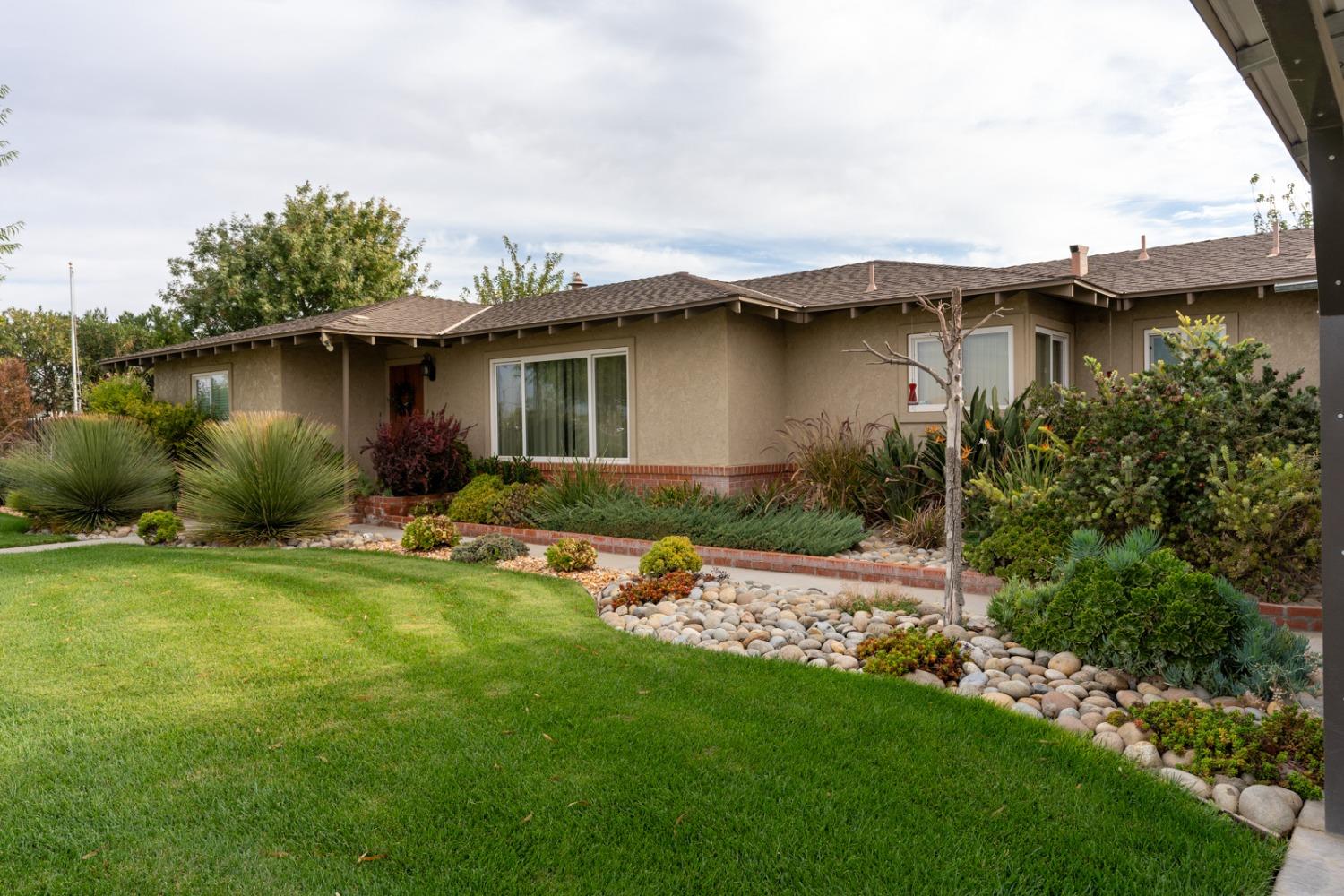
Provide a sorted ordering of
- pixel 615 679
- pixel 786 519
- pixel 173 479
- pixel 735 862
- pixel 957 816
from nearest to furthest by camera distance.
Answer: pixel 735 862, pixel 957 816, pixel 615 679, pixel 786 519, pixel 173 479

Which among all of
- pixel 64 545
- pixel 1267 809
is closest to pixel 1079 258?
pixel 1267 809

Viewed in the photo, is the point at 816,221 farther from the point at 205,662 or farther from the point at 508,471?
the point at 205,662

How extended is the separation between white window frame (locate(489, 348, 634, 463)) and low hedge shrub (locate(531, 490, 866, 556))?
162 cm

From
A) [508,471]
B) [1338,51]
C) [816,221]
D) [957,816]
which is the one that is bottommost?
[957,816]

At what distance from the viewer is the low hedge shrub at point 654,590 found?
6625mm

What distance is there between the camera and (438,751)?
3.55m

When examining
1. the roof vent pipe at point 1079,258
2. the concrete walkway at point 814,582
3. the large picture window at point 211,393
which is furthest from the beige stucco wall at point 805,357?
the large picture window at point 211,393

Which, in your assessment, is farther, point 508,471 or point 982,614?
point 508,471

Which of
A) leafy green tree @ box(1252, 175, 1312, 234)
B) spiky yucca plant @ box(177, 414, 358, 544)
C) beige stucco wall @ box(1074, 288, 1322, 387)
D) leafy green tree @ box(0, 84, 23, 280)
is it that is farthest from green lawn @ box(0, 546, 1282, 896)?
leafy green tree @ box(1252, 175, 1312, 234)

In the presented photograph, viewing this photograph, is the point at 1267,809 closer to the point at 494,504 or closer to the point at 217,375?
the point at 494,504

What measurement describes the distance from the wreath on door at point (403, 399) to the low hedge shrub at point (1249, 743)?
1438 cm

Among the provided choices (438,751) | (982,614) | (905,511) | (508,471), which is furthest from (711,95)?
(438,751)

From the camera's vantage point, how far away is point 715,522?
962 cm

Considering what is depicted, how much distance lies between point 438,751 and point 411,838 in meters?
0.73
